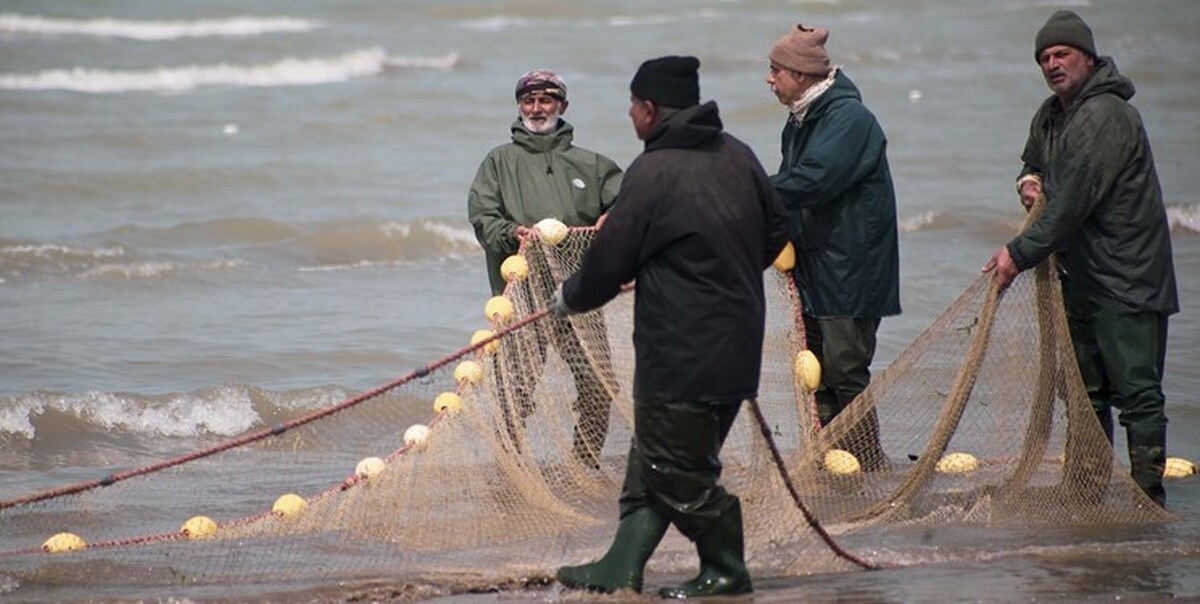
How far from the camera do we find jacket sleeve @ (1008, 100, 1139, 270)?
6645mm

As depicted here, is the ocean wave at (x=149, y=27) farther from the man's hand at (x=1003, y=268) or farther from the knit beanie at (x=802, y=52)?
the man's hand at (x=1003, y=268)

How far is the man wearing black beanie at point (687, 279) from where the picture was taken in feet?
17.3

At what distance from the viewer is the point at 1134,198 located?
675cm

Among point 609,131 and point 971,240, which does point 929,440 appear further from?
point 609,131

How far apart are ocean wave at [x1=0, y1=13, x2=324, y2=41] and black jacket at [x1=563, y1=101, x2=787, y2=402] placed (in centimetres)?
2787

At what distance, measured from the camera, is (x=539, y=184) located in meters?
7.71

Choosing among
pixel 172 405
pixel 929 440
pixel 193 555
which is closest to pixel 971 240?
pixel 172 405

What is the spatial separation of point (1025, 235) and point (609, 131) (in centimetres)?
1538

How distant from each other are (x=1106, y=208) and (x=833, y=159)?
41.6 inches

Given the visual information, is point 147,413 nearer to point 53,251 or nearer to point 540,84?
point 540,84

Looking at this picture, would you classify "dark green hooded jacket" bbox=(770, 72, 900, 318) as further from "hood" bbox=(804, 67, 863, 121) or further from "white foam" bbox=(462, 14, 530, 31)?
"white foam" bbox=(462, 14, 530, 31)

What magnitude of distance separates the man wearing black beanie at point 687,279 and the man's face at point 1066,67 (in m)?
1.76

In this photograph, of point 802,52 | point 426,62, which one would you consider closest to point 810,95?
point 802,52

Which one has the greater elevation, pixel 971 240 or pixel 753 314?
pixel 753 314
